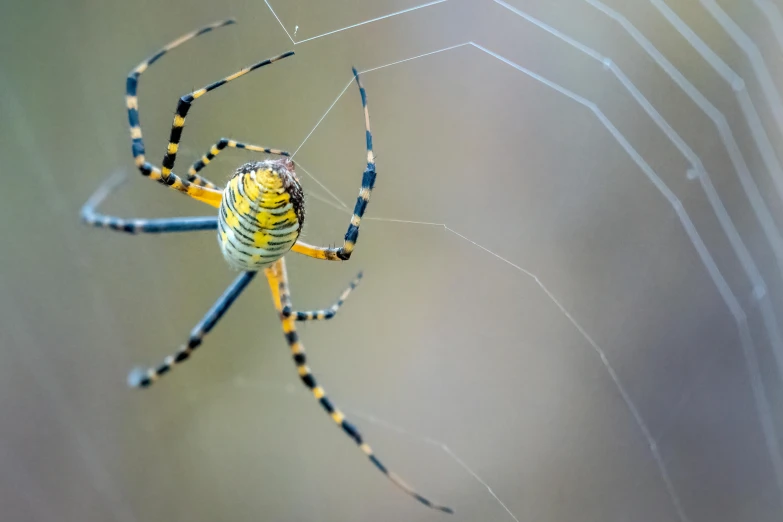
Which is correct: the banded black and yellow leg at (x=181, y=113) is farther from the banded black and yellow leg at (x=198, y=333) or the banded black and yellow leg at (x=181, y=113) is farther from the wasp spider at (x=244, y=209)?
the banded black and yellow leg at (x=198, y=333)

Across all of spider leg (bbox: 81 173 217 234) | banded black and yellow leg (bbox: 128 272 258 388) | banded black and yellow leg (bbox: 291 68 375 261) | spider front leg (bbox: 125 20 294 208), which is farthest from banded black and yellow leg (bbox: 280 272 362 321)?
spider front leg (bbox: 125 20 294 208)

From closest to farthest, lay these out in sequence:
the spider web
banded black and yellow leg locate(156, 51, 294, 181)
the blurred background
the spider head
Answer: the spider head → banded black and yellow leg locate(156, 51, 294, 181) → the spider web → the blurred background

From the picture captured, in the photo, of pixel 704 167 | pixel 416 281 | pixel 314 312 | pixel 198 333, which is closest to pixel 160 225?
pixel 198 333

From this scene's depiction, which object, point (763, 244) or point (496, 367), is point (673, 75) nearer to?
point (763, 244)

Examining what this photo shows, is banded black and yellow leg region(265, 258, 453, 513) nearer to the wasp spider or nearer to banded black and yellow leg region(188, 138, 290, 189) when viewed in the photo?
the wasp spider

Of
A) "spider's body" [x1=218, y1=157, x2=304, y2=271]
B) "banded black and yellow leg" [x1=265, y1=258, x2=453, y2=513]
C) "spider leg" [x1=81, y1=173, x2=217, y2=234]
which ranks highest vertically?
"spider's body" [x1=218, y1=157, x2=304, y2=271]

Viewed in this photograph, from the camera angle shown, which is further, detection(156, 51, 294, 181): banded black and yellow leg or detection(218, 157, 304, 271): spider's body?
detection(156, 51, 294, 181): banded black and yellow leg

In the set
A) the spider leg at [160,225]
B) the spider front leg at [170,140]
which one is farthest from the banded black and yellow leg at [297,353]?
the spider front leg at [170,140]
